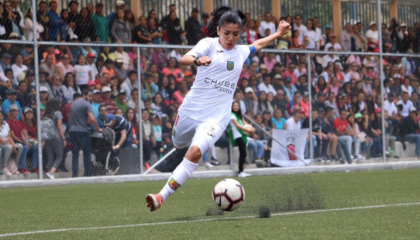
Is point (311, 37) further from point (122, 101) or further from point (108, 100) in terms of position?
point (108, 100)

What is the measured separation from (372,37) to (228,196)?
15295mm

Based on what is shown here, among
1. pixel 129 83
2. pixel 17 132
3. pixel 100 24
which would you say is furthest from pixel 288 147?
pixel 17 132

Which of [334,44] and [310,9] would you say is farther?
[310,9]

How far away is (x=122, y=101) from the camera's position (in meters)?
16.3

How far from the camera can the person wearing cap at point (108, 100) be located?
15953mm

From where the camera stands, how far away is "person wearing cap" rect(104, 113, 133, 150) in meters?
15.9

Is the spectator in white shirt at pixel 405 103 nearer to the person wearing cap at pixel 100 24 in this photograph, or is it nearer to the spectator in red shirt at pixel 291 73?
the spectator in red shirt at pixel 291 73

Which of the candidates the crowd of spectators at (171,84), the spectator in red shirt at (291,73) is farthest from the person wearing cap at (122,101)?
the spectator in red shirt at (291,73)

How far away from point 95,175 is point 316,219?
31.9ft

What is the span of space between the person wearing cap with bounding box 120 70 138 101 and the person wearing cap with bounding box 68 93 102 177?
1070mm

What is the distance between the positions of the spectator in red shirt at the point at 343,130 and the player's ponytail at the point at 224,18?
10.7 meters

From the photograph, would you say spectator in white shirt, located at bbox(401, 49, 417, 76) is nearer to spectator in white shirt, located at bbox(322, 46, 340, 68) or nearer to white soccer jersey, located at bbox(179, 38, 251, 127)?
spectator in white shirt, located at bbox(322, 46, 340, 68)

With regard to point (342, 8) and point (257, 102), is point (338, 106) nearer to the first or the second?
point (257, 102)

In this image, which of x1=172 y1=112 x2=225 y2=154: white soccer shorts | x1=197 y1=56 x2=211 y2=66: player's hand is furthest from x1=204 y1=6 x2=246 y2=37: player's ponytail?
x1=172 y1=112 x2=225 y2=154: white soccer shorts
